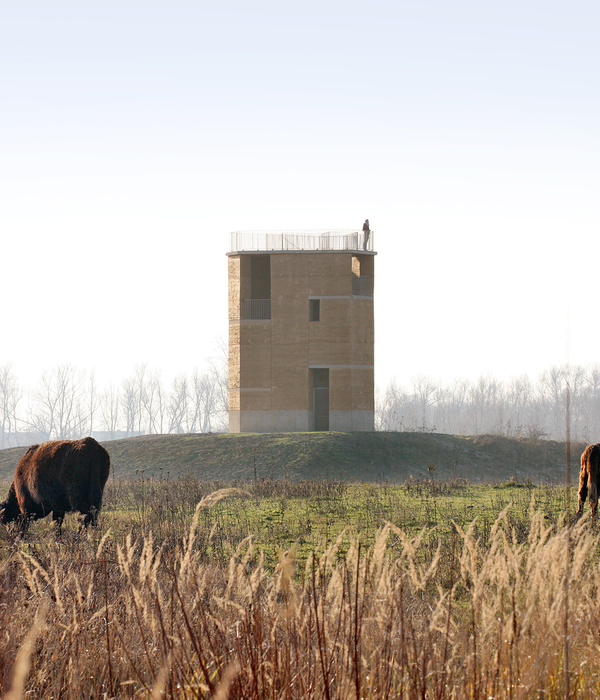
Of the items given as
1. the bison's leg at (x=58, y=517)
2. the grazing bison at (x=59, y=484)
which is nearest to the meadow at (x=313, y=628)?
the grazing bison at (x=59, y=484)

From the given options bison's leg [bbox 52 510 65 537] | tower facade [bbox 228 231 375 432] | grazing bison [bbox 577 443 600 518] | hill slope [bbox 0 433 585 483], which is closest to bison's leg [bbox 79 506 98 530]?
bison's leg [bbox 52 510 65 537]

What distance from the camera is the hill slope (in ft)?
101

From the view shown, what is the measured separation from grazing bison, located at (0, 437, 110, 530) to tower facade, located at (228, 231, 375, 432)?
90.6 ft

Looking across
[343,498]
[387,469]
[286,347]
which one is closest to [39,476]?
[343,498]

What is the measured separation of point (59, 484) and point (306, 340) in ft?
92.4

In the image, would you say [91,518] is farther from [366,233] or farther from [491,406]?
→ [491,406]

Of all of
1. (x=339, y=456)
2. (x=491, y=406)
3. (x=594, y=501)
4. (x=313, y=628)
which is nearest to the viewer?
(x=313, y=628)

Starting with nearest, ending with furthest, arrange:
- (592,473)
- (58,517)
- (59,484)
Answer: (59,484), (58,517), (592,473)

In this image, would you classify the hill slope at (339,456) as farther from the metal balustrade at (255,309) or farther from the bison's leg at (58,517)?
the bison's leg at (58,517)

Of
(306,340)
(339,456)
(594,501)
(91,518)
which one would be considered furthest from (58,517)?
(306,340)

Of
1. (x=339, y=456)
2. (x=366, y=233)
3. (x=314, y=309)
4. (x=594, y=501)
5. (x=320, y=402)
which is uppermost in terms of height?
(x=366, y=233)

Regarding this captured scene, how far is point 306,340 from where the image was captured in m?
39.8

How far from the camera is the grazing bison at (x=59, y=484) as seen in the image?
12.0m

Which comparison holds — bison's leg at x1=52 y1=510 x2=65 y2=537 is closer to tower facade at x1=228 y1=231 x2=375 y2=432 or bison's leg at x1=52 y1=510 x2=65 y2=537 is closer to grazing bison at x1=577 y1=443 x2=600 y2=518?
grazing bison at x1=577 y1=443 x2=600 y2=518
